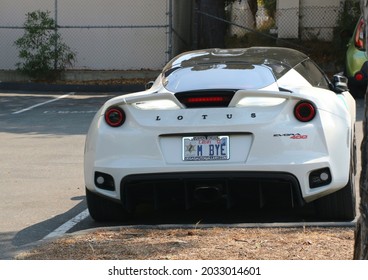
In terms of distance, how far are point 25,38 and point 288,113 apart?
58.3ft

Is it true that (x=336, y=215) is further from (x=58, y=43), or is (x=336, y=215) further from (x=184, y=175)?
(x=58, y=43)

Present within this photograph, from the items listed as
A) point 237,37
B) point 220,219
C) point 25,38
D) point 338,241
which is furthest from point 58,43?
point 338,241

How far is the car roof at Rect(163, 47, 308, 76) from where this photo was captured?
8422 millimetres

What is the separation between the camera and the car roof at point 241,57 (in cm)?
842

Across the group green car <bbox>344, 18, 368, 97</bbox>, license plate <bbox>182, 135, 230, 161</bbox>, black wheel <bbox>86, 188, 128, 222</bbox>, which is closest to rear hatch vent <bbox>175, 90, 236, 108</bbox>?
license plate <bbox>182, 135, 230, 161</bbox>

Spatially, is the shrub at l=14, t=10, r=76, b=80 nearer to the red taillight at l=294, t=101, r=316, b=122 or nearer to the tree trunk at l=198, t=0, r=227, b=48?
the tree trunk at l=198, t=0, r=227, b=48

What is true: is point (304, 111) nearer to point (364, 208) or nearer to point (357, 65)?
point (364, 208)

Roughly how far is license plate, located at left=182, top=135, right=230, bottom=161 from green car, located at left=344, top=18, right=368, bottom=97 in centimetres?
1051

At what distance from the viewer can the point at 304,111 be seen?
7406 millimetres

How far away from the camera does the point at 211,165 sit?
737cm

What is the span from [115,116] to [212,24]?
17862mm

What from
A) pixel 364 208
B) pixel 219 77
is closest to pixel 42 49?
pixel 219 77

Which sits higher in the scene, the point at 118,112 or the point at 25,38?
the point at 118,112
